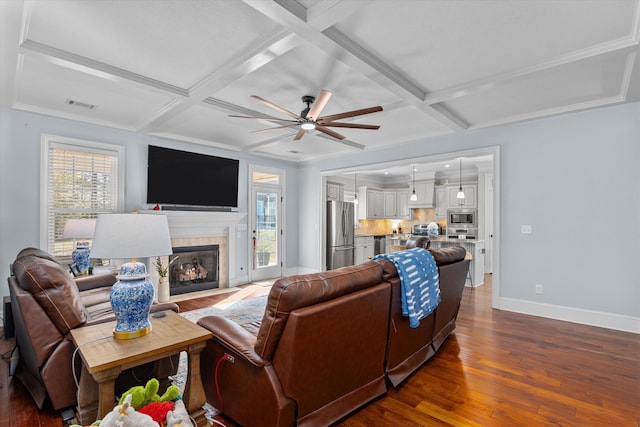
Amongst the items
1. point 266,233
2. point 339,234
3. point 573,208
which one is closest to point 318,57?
point 573,208

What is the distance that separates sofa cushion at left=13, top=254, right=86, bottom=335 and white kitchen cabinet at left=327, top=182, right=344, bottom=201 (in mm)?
5915

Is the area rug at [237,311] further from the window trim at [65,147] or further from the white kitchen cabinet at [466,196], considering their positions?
the white kitchen cabinet at [466,196]

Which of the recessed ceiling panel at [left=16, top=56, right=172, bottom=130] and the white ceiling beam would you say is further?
the recessed ceiling panel at [left=16, top=56, right=172, bottom=130]

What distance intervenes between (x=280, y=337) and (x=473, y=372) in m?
1.90

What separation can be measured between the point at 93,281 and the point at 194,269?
2.14m

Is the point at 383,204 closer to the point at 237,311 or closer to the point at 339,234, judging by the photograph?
the point at 339,234

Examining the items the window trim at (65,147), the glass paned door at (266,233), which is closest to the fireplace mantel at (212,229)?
the glass paned door at (266,233)

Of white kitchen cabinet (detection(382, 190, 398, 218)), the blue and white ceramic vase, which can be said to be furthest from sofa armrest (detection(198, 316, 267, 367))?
white kitchen cabinet (detection(382, 190, 398, 218))

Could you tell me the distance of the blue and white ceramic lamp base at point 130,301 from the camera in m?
1.75

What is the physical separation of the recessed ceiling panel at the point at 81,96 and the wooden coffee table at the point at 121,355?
2583 millimetres

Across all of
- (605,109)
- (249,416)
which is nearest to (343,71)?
(249,416)

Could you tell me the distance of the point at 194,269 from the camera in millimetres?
5578

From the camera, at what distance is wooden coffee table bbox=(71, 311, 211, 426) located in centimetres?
153

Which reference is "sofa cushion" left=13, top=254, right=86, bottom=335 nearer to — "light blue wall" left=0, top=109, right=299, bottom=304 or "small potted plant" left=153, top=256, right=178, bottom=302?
"light blue wall" left=0, top=109, right=299, bottom=304
